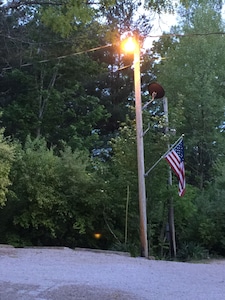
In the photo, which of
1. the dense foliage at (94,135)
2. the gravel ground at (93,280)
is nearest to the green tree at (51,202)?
the dense foliage at (94,135)

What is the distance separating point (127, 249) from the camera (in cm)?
1450

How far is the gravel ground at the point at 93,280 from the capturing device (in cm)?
625

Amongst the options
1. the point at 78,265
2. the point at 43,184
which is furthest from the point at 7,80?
the point at 78,265

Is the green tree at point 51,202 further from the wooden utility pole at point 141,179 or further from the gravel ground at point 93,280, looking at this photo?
the gravel ground at point 93,280

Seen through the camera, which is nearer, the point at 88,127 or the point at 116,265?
the point at 116,265

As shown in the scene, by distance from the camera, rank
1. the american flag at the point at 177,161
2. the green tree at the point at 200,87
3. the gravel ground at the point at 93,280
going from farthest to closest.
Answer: the green tree at the point at 200,87 → the american flag at the point at 177,161 → the gravel ground at the point at 93,280

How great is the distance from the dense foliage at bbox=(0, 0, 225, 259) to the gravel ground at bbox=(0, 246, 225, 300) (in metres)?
3.92

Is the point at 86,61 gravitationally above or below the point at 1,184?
above

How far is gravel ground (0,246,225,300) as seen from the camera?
20.5 feet

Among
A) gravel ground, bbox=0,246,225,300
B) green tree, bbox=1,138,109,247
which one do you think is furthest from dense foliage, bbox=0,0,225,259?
gravel ground, bbox=0,246,225,300

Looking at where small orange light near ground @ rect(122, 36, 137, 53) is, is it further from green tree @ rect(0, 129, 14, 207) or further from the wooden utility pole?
green tree @ rect(0, 129, 14, 207)

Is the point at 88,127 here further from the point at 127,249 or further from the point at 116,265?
the point at 116,265

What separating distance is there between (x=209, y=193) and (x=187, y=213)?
3157mm

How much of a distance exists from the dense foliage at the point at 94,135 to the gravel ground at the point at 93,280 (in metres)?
3.92
